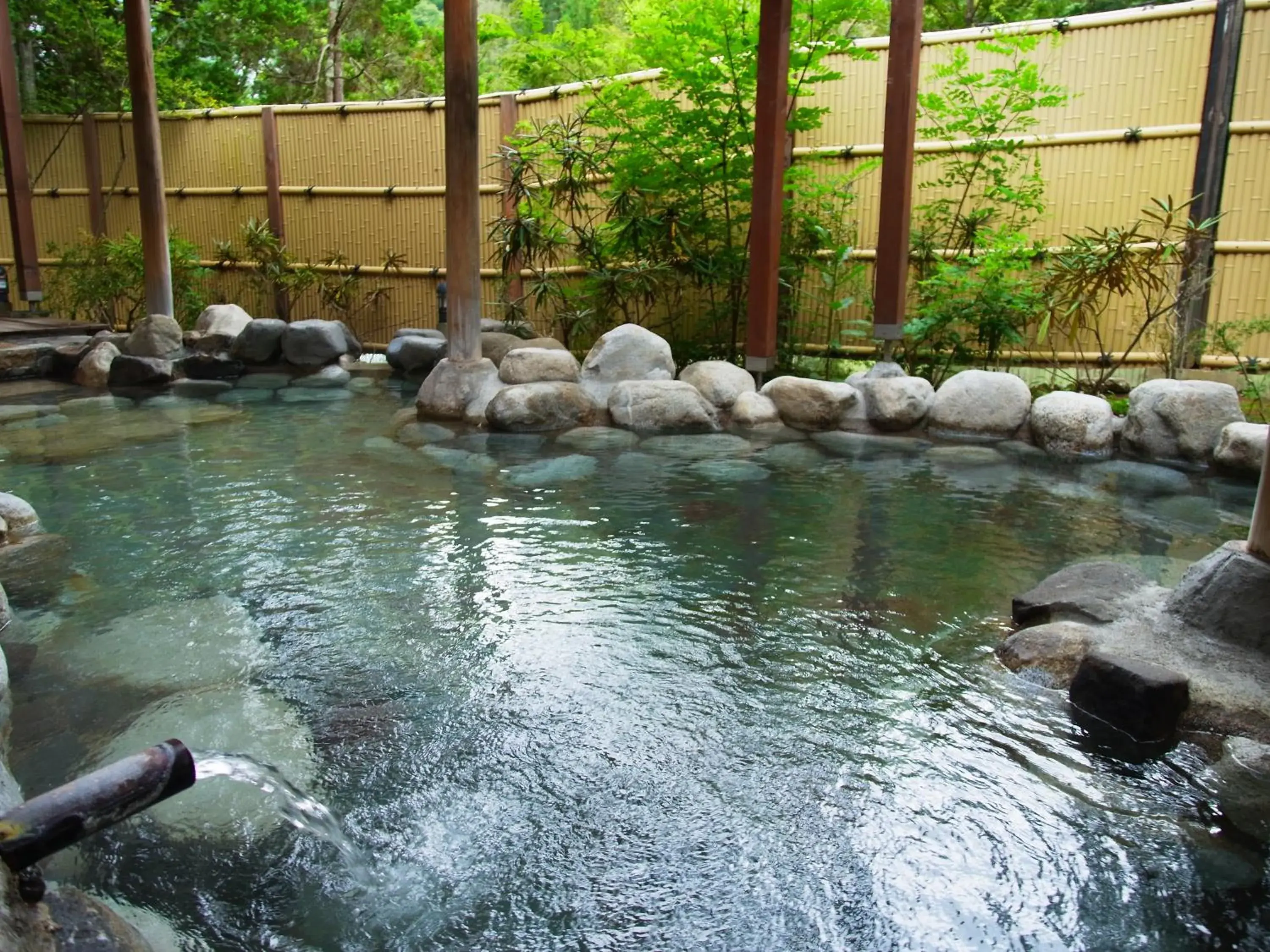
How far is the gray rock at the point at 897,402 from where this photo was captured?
244 inches

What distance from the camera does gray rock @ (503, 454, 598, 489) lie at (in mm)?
5133

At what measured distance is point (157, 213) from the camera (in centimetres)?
898

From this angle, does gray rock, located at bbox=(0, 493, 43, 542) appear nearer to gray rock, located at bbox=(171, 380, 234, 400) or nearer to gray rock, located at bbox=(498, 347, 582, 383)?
gray rock, located at bbox=(498, 347, 582, 383)

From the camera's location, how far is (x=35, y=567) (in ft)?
12.4

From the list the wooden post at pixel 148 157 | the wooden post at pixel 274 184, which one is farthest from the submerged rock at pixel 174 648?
the wooden post at pixel 274 184

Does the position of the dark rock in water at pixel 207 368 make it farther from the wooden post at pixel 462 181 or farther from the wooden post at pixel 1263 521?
the wooden post at pixel 1263 521

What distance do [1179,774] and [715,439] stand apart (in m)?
3.93

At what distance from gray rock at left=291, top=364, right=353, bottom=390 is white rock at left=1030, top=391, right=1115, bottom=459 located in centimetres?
560

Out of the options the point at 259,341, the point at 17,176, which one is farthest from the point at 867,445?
the point at 17,176

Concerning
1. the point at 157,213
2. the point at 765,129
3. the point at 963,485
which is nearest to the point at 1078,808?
the point at 963,485

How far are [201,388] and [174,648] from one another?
5977mm

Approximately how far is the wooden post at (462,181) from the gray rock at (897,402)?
269 centimetres

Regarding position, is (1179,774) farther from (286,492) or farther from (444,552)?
(286,492)

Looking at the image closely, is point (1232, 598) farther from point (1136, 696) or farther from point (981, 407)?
point (981, 407)
